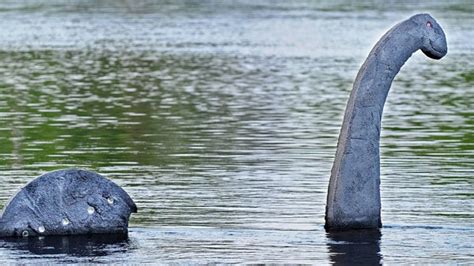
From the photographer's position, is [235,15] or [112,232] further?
[235,15]

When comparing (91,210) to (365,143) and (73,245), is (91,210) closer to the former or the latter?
(73,245)

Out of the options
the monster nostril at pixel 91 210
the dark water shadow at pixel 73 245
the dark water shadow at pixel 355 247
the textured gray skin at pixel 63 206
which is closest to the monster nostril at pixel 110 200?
the textured gray skin at pixel 63 206

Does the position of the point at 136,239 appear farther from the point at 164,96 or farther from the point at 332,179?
the point at 164,96

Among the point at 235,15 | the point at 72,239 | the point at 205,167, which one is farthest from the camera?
the point at 235,15

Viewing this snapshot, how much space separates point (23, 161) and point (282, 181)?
458cm

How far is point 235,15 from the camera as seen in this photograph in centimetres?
8550

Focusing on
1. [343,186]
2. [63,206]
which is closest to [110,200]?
[63,206]

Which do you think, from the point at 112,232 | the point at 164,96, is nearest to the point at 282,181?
the point at 112,232

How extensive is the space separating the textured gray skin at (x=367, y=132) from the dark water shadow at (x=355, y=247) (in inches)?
9.4

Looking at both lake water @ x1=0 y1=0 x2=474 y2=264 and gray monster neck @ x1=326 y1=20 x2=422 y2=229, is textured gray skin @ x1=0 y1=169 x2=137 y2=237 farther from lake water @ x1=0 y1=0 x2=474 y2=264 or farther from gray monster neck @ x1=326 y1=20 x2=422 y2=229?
gray monster neck @ x1=326 y1=20 x2=422 y2=229

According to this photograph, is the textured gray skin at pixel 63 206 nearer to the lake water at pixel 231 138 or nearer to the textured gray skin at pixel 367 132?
the lake water at pixel 231 138

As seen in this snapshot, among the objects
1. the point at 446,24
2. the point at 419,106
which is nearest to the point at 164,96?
the point at 419,106

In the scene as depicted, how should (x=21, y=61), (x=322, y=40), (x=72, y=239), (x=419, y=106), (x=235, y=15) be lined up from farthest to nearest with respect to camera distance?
1. (x=235, y=15)
2. (x=322, y=40)
3. (x=21, y=61)
4. (x=419, y=106)
5. (x=72, y=239)

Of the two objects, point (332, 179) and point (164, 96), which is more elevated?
point (332, 179)
